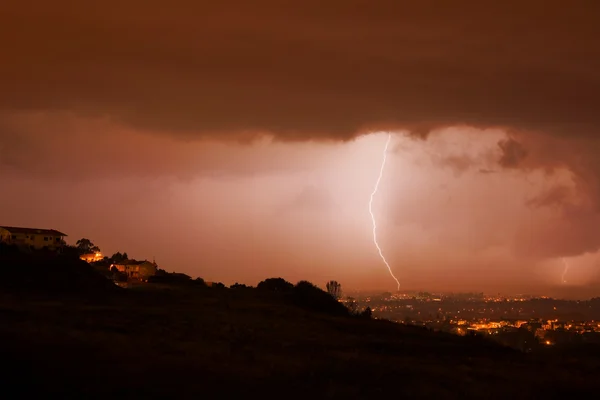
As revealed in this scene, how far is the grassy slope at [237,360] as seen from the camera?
19.0m

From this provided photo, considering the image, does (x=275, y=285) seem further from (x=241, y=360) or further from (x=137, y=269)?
(x=241, y=360)

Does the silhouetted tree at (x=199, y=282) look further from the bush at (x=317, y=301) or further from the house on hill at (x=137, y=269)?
the bush at (x=317, y=301)

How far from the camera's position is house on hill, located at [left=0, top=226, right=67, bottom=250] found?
275 ft

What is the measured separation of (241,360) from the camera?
79.6 feet

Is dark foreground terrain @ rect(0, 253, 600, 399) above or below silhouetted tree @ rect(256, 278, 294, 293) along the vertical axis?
below

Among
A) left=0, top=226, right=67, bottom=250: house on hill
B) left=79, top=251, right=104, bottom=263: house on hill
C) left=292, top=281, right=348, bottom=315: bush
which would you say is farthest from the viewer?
left=79, top=251, right=104, bottom=263: house on hill

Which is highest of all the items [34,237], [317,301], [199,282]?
[34,237]

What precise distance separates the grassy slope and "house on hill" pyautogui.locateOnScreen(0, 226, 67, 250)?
4664 centimetres

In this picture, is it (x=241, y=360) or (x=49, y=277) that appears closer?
(x=241, y=360)

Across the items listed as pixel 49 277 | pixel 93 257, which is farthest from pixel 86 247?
pixel 49 277

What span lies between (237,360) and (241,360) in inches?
7.1

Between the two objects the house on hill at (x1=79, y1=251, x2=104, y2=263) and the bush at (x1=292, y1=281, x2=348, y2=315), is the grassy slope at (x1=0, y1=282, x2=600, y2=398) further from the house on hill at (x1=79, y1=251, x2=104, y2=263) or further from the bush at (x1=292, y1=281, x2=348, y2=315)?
the house on hill at (x1=79, y1=251, x2=104, y2=263)

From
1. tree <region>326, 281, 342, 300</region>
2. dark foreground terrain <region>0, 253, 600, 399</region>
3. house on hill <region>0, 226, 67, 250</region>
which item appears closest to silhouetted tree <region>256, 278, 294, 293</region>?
tree <region>326, 281, 342, 300</region>

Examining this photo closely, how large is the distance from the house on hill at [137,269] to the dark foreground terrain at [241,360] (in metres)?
45.5
